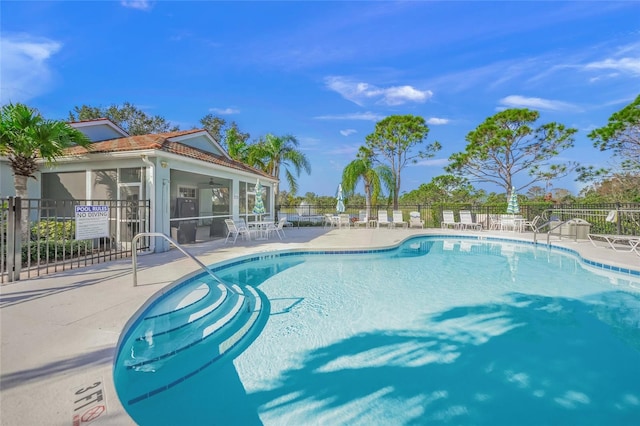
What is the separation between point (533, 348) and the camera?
4.02m

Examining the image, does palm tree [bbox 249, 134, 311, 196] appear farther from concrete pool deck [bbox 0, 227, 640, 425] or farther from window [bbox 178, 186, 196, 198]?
concrete pool deck [bbox 0, 227, 640, 425]

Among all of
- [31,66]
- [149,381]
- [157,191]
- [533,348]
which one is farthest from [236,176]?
[533,348]

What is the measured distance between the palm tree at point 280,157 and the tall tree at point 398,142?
7426 millimetres

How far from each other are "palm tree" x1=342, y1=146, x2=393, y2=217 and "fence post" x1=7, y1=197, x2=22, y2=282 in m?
18.5

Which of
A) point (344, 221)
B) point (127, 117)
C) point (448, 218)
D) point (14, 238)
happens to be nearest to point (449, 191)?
point (448, 218)

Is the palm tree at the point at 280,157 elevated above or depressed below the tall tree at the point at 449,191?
above

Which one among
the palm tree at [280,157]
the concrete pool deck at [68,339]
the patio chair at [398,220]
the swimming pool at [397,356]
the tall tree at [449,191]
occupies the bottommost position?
the swimming pool at [397,356]

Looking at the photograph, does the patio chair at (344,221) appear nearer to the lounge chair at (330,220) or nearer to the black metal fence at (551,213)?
the lounge chair at (330,220)

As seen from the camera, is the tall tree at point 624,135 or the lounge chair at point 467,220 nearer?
the tall tree at point 624,135

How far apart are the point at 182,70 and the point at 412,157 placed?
1794 cm

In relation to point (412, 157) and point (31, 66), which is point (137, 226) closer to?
point (31, 66)

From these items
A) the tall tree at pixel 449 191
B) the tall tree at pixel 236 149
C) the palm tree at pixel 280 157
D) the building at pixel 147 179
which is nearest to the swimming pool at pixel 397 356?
the building at pixel 147 179

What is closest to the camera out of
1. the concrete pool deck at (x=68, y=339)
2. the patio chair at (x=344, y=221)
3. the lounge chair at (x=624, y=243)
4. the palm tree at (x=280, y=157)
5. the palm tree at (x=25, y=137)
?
the concrete pool deck at (x=68, y=339)

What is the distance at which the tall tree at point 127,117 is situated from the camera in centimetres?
2562
